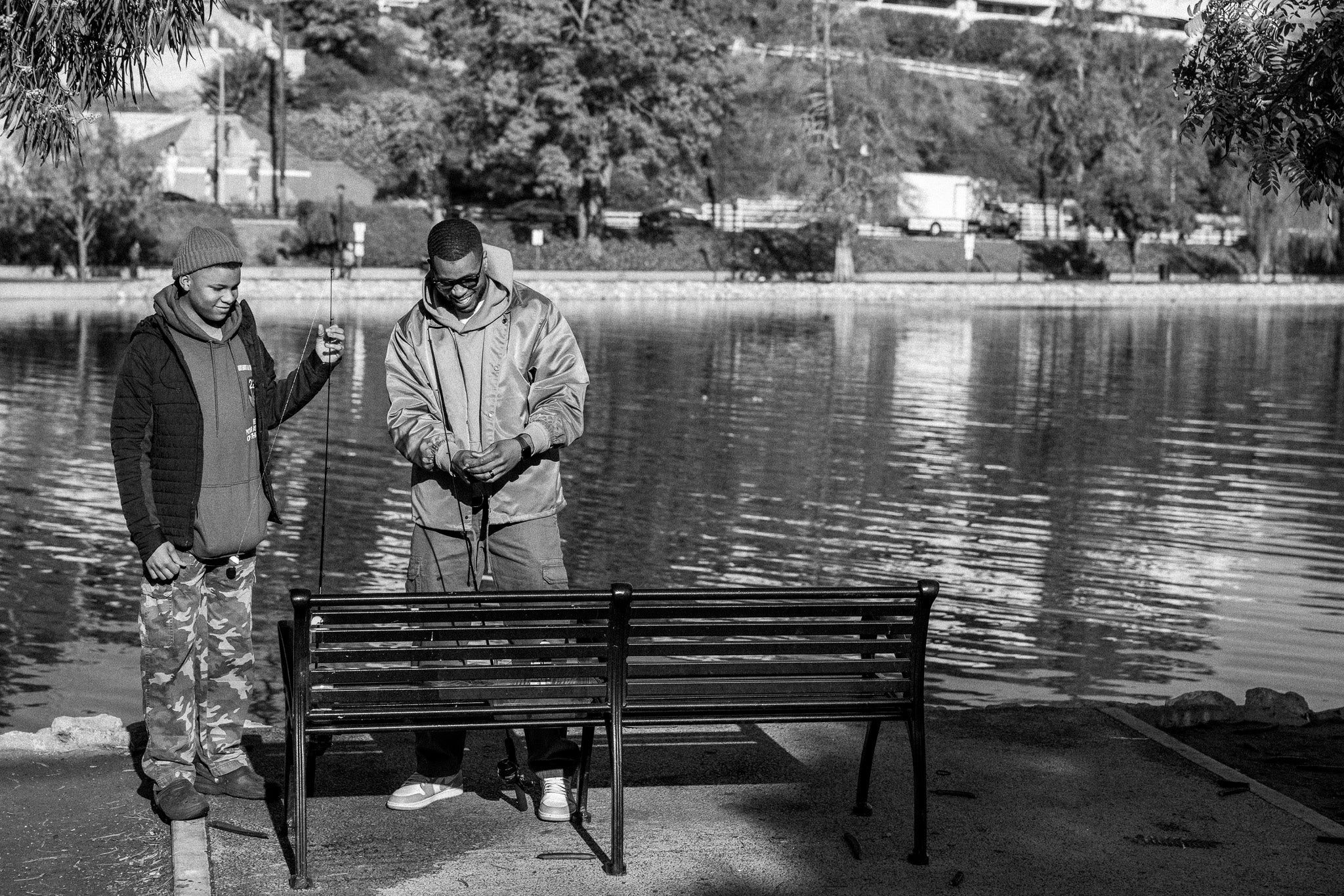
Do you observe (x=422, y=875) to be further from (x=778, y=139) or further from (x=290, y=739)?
(x=778, y=139)

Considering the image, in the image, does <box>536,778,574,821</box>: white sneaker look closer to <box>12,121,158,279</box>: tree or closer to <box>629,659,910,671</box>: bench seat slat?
Result: <box>629,659,910,671</box>: bench seat slat

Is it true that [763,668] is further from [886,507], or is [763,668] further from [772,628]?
[886,507]

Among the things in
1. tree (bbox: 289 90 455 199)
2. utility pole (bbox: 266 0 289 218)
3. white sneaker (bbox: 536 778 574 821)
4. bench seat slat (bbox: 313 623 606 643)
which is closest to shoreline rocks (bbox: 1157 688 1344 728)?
white sneaker (bbox: 536 778 574 821)

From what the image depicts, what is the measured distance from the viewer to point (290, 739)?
5.84 meters

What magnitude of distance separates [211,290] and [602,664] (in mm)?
1975

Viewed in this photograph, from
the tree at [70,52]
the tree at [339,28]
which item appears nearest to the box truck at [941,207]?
the tree at [339,28]

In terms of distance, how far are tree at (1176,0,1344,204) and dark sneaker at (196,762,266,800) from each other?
4716 millimetres

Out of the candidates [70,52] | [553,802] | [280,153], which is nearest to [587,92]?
[280,153]

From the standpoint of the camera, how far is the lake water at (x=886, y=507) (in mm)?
11875

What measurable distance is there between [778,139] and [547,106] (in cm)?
978

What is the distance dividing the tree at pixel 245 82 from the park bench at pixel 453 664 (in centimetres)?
8885

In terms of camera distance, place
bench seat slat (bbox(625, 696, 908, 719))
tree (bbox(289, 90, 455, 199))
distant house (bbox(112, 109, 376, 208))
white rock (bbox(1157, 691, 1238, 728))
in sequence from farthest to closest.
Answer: tree (bbox(289, 90, 455, 199)), distant house (bbox(112, 109, 376, 208)), white rock (bbox(1157, 691, 1238, 728)), bench seat slat (bbox(625, 696, 908, 719))

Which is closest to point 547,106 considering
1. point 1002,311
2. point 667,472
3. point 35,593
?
point 1002,311

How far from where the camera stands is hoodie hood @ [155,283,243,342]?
6207 millimetres
